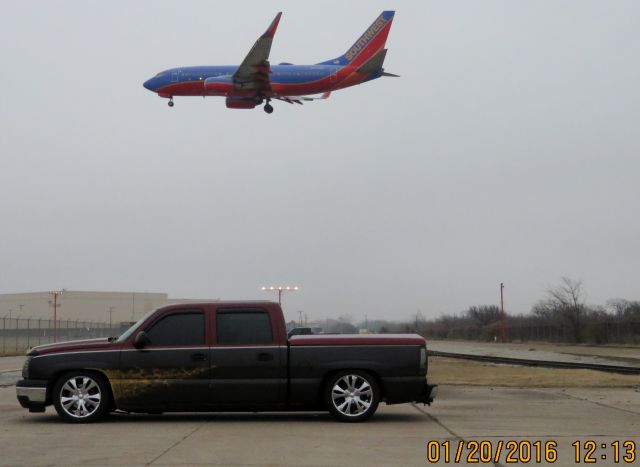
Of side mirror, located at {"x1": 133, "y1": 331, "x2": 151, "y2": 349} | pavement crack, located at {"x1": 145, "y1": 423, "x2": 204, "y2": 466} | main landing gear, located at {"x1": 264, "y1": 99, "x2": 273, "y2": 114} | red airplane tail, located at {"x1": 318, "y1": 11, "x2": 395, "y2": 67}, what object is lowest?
pavement crack, located at {"x1": 145, "y1": 423, "x2": 204, "y2": 466}

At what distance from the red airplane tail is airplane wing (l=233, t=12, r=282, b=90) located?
5838mm

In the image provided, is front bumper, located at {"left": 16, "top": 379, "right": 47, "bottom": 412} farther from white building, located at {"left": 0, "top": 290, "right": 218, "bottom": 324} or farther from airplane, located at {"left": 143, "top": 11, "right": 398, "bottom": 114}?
white building, located at {"left": 0, "top": 290, "right": 218, "bottom": 324}

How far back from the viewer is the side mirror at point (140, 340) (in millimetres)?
10781

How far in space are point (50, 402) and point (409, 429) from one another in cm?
488

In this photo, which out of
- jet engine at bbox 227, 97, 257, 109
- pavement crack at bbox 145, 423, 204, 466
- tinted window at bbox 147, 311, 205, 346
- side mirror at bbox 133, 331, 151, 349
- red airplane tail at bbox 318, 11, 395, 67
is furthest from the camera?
red airplane tail at bbox 318, 11, 395, 67

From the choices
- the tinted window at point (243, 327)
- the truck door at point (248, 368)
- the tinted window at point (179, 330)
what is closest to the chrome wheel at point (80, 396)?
the tinted window at point (179, 330)

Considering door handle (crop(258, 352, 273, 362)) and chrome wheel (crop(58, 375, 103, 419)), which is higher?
door handle (crop(258, 352, 273, 362))

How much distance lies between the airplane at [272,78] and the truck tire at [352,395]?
24574 mm

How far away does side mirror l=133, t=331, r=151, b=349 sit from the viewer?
10.8 metres

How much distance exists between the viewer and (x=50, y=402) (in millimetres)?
10836

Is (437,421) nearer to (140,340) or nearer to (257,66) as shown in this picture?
(140,340)

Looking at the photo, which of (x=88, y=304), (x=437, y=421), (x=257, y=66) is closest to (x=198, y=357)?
(x=437, y=421)
